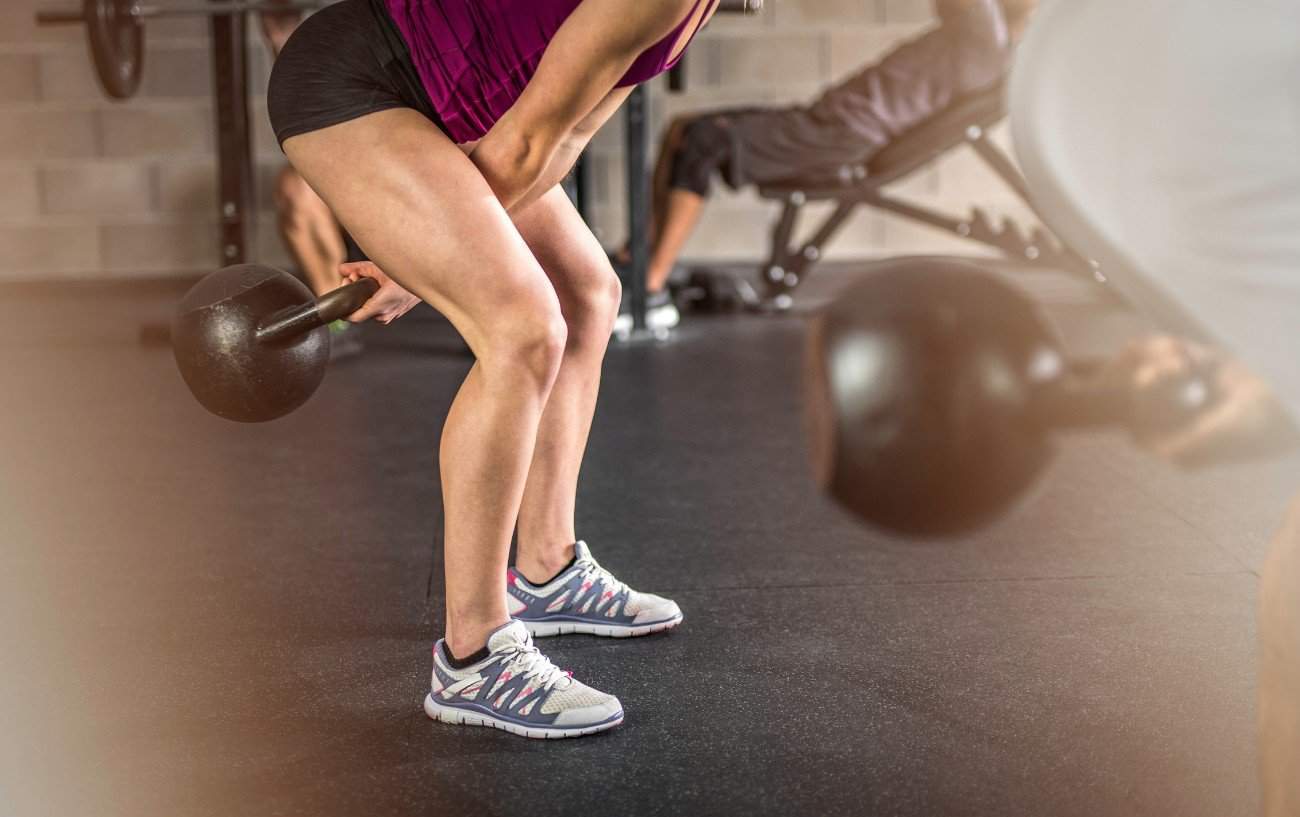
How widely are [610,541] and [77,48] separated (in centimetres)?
375

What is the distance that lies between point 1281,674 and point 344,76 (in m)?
0.95

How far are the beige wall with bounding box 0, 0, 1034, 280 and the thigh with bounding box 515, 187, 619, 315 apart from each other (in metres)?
3.47

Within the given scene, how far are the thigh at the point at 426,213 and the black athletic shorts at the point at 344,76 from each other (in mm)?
14

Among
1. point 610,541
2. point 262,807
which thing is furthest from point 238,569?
point 262,807

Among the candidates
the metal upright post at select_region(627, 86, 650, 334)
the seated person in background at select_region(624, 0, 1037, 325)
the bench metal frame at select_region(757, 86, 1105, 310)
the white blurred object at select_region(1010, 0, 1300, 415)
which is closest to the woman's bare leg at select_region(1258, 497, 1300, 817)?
the white blurred object at select_region(1010, 0, 1300, 415)

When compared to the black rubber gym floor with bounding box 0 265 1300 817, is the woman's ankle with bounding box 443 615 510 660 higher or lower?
higher

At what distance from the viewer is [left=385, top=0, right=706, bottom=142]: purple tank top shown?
121cm

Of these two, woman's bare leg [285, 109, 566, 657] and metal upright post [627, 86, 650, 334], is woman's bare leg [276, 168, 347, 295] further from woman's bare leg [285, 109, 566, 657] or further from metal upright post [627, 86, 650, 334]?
woman's bare leg [285, 109, 566, 657]

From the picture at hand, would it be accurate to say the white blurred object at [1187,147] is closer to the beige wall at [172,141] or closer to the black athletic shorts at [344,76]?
the black athletic shorts at [344,76]

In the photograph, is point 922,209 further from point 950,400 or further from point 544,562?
point 950,400

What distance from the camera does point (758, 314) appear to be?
176 inches

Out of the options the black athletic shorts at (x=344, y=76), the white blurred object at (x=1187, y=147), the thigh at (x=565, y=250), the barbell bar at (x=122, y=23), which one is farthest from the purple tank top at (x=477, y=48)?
the barbell bar at (x=122, y=23)

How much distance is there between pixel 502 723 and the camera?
1.35m

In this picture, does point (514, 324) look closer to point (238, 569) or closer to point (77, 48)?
point (238, 569)
